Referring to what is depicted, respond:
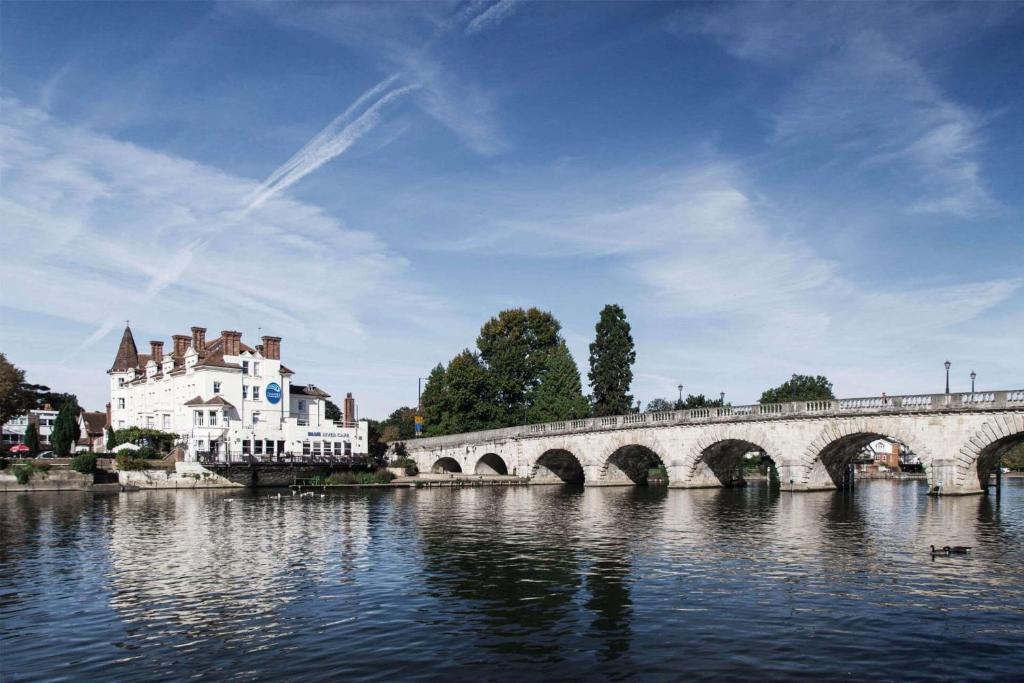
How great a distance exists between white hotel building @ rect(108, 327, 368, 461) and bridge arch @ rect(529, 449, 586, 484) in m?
21.6

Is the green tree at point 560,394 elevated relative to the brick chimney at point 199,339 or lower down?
lower down

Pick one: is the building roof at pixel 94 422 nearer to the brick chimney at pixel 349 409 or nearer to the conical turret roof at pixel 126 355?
the conical turret roof at pixel 126 355

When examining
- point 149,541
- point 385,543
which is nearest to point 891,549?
point 385,543

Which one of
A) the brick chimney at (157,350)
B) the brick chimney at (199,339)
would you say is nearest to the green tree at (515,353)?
the brick chimney at (199,339)

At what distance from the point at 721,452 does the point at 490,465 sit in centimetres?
3406

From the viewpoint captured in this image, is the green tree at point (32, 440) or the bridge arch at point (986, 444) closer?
the bridge arch at point (986, 444)

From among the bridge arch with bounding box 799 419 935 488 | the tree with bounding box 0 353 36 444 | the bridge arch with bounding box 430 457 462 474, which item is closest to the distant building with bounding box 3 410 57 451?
the tree with bounding box 0 353 36 444

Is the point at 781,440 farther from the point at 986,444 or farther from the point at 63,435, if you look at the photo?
the point at 63,435

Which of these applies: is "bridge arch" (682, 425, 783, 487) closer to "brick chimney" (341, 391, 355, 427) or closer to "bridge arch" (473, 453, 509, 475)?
"bridge arch" (473, 453, 509, 475)

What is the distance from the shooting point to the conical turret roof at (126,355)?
340 ft

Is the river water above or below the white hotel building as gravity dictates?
below

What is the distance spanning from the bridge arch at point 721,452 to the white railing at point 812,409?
1.03 meters

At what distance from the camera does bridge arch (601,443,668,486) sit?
234ft

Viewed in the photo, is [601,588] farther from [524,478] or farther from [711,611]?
[524,478]
